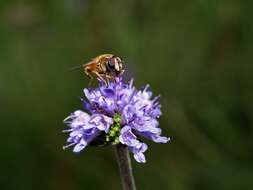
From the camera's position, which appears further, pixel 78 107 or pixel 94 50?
pixel 94 50

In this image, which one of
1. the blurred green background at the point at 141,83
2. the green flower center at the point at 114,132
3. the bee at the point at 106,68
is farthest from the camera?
the blurred green background at the point at 141,83

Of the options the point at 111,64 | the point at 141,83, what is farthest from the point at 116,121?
the point at 141,83

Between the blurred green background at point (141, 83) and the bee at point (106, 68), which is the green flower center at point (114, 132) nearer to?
the bee at point (106, 68)

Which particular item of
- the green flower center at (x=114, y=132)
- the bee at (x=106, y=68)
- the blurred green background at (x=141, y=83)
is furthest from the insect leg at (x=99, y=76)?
the blurred green background at (x=141, y=83)

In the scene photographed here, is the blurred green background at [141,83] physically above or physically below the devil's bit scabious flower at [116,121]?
above
